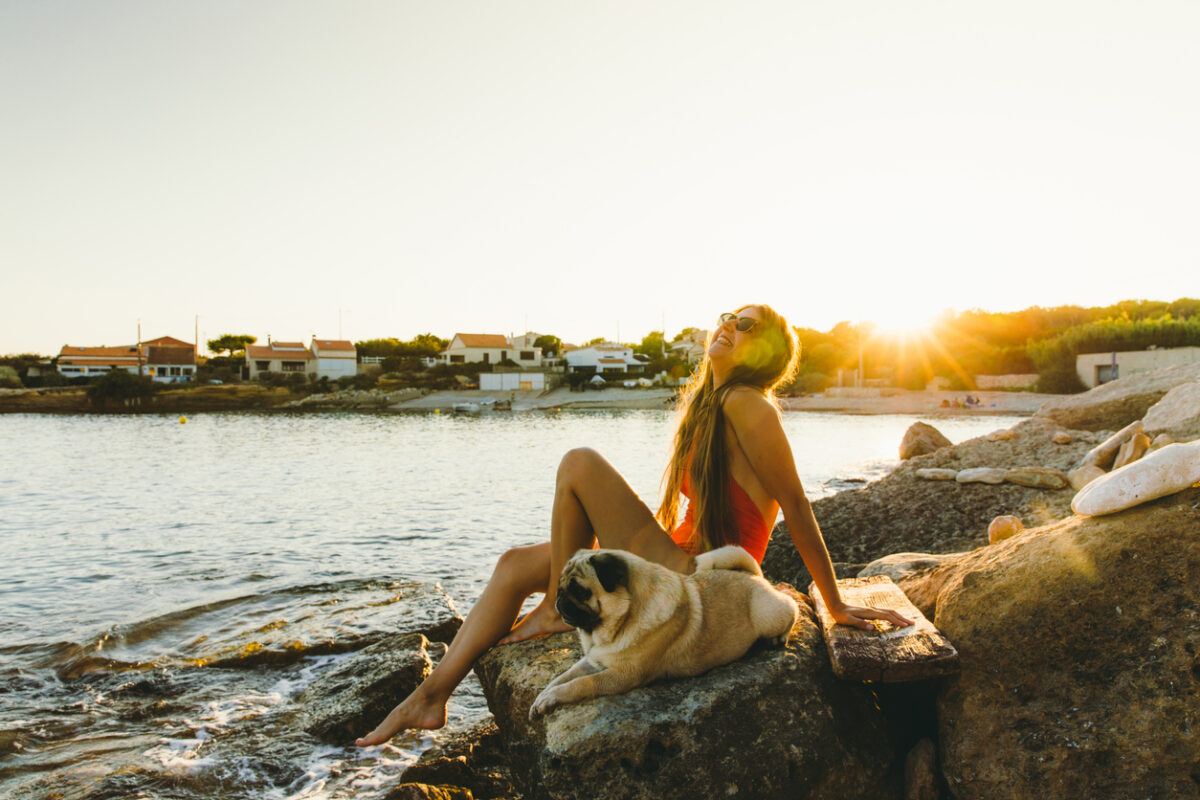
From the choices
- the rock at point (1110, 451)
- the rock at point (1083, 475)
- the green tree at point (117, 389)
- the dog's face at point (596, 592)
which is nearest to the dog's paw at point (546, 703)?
the dog's face at point (596, 592)

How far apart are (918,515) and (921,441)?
7.81 metres

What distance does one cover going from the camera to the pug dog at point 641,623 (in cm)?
263

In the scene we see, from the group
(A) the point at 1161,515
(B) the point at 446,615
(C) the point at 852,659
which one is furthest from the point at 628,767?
(B) the point at 446,615

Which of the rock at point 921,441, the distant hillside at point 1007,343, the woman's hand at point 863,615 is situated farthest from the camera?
the distant hillside at point 1007,343

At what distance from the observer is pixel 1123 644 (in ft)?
8.42

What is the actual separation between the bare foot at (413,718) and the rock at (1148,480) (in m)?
3.14

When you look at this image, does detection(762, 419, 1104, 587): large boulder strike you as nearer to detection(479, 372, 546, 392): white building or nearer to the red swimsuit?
A: the red swimsuit

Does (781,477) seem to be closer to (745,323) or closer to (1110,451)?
(745,323)

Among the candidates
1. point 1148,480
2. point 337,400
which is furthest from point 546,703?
point 337,400

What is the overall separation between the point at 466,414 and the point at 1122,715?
5614 centimetres

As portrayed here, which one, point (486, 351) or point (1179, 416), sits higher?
point (486, 351)

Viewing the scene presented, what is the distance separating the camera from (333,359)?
81.2m

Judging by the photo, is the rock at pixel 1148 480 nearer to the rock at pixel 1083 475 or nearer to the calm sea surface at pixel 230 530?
the calm sea surface at pixel 230 530

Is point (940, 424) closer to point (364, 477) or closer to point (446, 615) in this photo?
point (364, 477)
